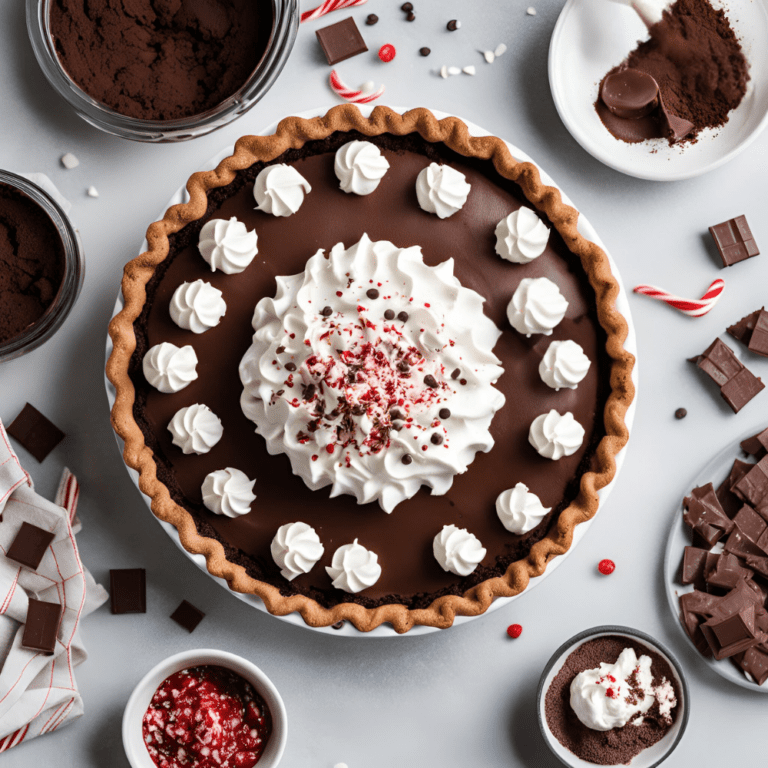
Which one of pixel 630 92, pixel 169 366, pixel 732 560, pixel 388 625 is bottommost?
pixel 732 560

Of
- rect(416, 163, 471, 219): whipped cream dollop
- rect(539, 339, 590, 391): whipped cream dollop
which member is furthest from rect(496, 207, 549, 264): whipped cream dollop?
rect(539, 339, 590, 391): whipped cream dollop

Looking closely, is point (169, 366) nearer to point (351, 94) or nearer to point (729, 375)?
point (351, 94)

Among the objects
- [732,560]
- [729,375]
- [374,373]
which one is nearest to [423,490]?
[374,373]

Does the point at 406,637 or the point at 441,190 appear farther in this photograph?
the point at 406,637

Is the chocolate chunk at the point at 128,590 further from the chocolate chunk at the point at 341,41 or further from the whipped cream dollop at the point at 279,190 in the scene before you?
the chocolate chunk at the point at 341,41

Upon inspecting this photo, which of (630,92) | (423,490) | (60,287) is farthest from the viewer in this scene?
(630,92)

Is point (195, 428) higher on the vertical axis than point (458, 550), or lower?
higher

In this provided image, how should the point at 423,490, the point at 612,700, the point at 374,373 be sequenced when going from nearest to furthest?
the point at 374,373
the point at 423,490
the point at 612,700
